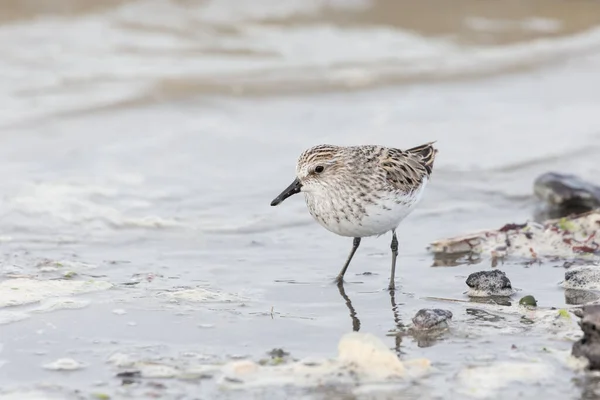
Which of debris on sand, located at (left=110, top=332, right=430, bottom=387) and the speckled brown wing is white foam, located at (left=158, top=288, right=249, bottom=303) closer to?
debris on sand, located at (left=110, top=332, right=430, bottom=387)

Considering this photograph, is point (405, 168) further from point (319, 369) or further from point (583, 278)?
point (319, 369)

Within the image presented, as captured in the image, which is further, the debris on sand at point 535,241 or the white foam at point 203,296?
the debris on sand at point 535,241

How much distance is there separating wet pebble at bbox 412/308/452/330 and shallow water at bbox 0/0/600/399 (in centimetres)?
9

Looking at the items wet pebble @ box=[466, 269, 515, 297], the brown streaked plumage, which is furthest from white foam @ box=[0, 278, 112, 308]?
wet pebble @ box=[466, 269, 515, 297]

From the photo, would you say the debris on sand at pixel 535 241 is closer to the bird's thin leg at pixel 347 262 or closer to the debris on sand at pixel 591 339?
the bird's thin leg at pixel 347 262

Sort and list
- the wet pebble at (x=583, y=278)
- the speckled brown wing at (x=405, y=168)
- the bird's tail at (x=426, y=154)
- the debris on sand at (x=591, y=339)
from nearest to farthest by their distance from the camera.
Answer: the debris on sand at (x=591, y=339), the wet pebble at (x=583, y=278), the speckled brown wing at (x=405, y=168), the bird's tail at (x=426, y=154)

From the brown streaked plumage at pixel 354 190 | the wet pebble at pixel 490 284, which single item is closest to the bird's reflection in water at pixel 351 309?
the brown streaked plumage at pixel 354 190

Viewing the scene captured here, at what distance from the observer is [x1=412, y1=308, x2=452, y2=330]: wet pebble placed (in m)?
5.72

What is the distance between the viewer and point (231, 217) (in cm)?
868

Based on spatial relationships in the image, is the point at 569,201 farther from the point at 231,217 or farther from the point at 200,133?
the point at 200,133

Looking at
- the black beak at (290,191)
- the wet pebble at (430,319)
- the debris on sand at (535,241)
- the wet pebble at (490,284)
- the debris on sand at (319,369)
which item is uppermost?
the black beak at (290,191)

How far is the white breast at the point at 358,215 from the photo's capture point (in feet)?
22.0

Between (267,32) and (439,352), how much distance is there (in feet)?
31.9

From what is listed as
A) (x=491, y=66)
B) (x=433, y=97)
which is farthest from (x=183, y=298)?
(x=491, y=66)
